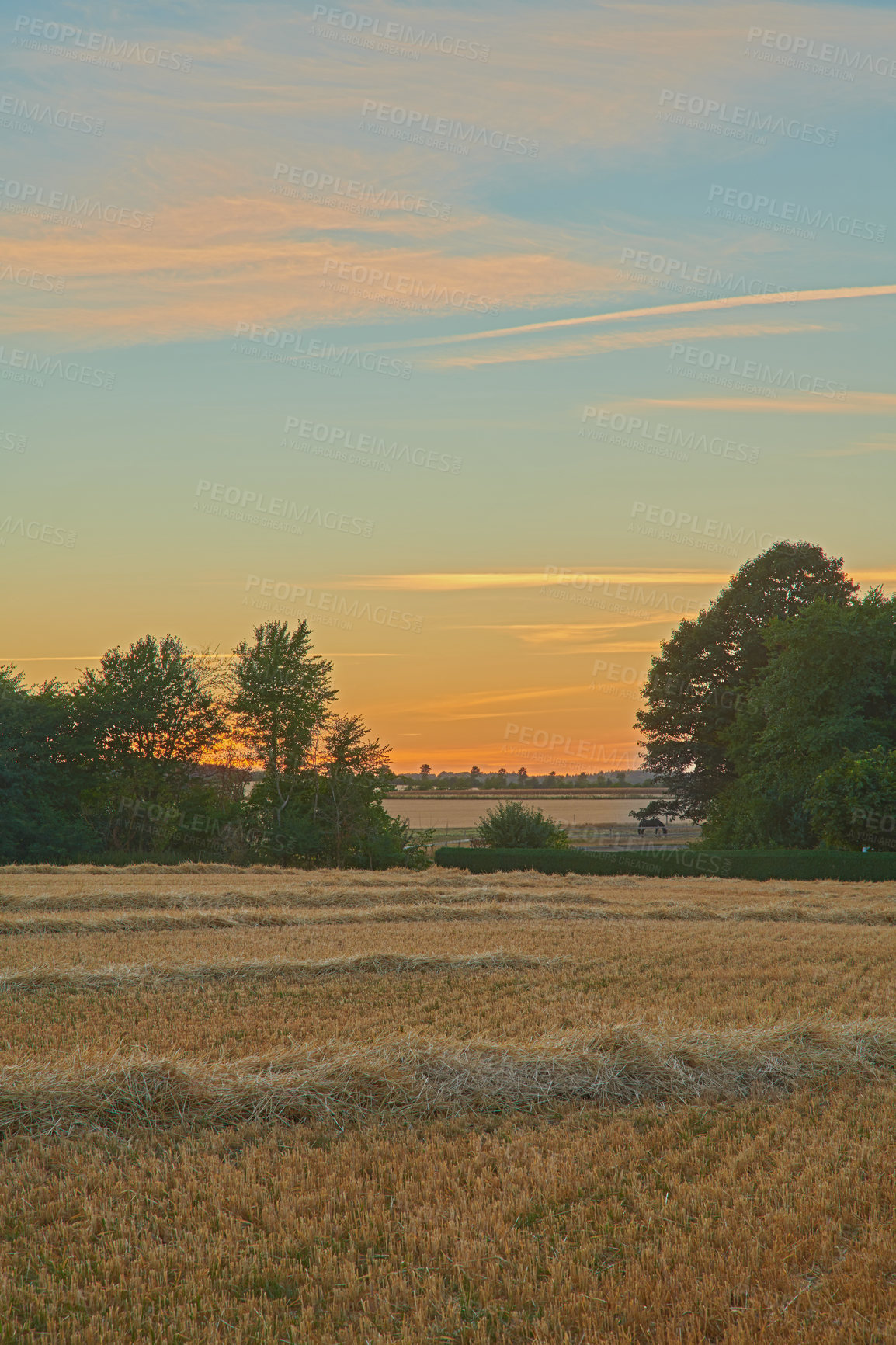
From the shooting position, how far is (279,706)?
4300cm

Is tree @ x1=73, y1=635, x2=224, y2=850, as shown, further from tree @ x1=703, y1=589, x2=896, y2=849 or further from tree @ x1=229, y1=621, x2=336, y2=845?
tree @ x1=703, y1=589, x2=896, y2=849

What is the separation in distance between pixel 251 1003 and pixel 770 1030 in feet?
15.3

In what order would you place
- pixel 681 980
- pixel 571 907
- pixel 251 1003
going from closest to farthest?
pixel 251 1003 → pixel 681 980 → pixel 571 907

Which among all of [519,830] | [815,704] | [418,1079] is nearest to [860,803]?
[815,704]

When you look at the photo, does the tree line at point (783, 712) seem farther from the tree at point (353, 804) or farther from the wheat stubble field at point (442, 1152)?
the wheat stubble field at point (442, 1152)

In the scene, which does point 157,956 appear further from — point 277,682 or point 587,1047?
point 277,682

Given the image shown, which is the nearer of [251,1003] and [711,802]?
[251,1003]

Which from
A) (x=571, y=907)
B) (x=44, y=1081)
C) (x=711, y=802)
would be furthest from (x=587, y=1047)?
(x=711, y=802)

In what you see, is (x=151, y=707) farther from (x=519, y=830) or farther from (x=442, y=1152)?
(x=442, y=1152)

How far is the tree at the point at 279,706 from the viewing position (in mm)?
41750

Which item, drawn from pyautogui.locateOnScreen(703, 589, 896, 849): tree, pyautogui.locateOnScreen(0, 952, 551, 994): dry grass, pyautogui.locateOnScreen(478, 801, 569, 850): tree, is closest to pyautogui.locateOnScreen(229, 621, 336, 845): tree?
pyautogui.locateOnScreen(478, 801, 569, 850): tree

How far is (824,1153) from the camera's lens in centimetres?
577

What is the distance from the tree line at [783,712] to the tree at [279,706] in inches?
614

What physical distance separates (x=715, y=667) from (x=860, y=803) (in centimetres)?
1670
